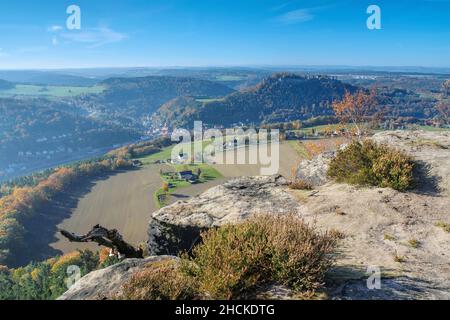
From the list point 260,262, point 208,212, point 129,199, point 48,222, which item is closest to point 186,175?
point 129,199

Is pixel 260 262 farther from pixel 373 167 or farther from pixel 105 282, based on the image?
pixel 373 167

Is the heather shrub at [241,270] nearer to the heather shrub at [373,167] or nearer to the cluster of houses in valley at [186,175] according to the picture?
the heather shrub at [373,167]

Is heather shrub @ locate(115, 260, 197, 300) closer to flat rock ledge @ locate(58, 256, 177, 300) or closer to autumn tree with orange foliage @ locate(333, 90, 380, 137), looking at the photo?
flat rock ledge @ locate(58, 256, 177, 300)

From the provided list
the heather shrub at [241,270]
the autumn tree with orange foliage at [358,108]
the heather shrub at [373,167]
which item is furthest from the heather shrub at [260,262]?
the autumn tree with orange foliage at [358,108]

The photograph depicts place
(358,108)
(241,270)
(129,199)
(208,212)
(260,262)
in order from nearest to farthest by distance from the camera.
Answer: (241,270), (260,262), (208,212), (358,108), (129,199)

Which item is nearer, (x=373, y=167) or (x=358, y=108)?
(x=373, y=167)

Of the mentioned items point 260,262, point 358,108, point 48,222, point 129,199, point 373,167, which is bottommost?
point 48,222
